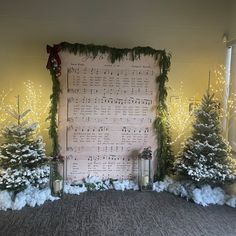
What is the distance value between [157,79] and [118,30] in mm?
935

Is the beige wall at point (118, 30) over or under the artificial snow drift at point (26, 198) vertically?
over

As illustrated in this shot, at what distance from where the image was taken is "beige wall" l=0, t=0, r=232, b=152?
4.14 m

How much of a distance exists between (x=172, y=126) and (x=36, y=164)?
2.08 m

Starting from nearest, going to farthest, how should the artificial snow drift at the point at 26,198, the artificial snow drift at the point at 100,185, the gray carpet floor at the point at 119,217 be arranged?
the gray carpet floor at the point at 119,217, the artificial snow drift at the point at 26,198, the artificial snow drift at the point at 100,185

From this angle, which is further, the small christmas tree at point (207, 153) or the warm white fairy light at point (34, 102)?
the warm white fairy light at point (34, 102)

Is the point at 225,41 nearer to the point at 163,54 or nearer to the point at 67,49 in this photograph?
the point at 163,54

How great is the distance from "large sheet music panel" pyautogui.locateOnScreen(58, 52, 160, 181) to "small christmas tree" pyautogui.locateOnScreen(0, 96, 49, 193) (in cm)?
46

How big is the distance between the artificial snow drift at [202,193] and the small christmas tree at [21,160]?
5.47ft

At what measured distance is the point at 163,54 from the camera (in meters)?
4.12

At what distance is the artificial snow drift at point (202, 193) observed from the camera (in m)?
3.67

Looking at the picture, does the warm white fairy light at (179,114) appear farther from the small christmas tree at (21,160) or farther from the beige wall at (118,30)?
the small christmas tree at (21,160)

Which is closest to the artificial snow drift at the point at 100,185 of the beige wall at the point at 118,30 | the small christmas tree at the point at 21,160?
A: the small christmas tree at the point at 21,160

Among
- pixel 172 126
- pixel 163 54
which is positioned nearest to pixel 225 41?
pixel 163 54

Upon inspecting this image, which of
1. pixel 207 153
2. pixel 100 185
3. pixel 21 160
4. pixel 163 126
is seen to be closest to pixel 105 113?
pixel 163 126
